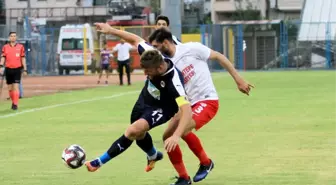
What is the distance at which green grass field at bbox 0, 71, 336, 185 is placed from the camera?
10.2 metres

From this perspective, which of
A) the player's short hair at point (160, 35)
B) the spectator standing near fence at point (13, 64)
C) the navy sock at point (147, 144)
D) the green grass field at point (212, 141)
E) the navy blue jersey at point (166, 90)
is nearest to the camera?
the navy blue jersey at point (166, 90)

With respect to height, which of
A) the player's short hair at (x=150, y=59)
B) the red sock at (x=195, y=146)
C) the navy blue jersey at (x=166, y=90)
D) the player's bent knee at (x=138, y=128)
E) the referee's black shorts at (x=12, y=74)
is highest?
the player's short hair at (x=150, y=59)

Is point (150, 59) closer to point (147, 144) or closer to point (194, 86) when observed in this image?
point (147, 144)

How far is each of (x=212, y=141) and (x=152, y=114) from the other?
4.79 metres

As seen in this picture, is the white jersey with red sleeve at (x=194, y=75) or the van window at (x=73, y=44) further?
the van window at (x=73, y=44)

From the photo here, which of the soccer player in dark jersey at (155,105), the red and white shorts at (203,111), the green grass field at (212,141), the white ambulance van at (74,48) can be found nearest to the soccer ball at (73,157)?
the soccer player in dark jersey at (155,105)

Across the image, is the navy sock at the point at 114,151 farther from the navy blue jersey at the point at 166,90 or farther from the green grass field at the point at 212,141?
the green grass field at the point at 212,141

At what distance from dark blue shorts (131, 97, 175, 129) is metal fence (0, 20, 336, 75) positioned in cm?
3884

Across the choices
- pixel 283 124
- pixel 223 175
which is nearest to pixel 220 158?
pixel 223 175

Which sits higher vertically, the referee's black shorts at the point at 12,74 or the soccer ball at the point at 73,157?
the soccer ball at the point at 73,157

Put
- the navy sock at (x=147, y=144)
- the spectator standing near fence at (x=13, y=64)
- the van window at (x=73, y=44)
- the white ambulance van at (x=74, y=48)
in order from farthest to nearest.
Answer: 1. the van window at (x=73, y=44)
2. the white ambulance van at (x=74, y=48)
3. the spectator standing near fence at (x=13, y=64)
4. the navy sock at (x=147, y=144)

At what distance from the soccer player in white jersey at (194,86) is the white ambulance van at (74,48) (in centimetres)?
3833

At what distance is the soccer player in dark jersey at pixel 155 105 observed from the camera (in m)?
8.66

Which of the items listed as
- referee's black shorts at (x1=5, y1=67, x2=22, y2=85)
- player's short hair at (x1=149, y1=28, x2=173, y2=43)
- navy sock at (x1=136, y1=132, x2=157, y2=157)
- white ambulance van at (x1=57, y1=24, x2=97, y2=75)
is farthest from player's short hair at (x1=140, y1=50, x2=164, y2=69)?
white ambulance van at (x1=57, y1=24, x2=97, y2=75)
